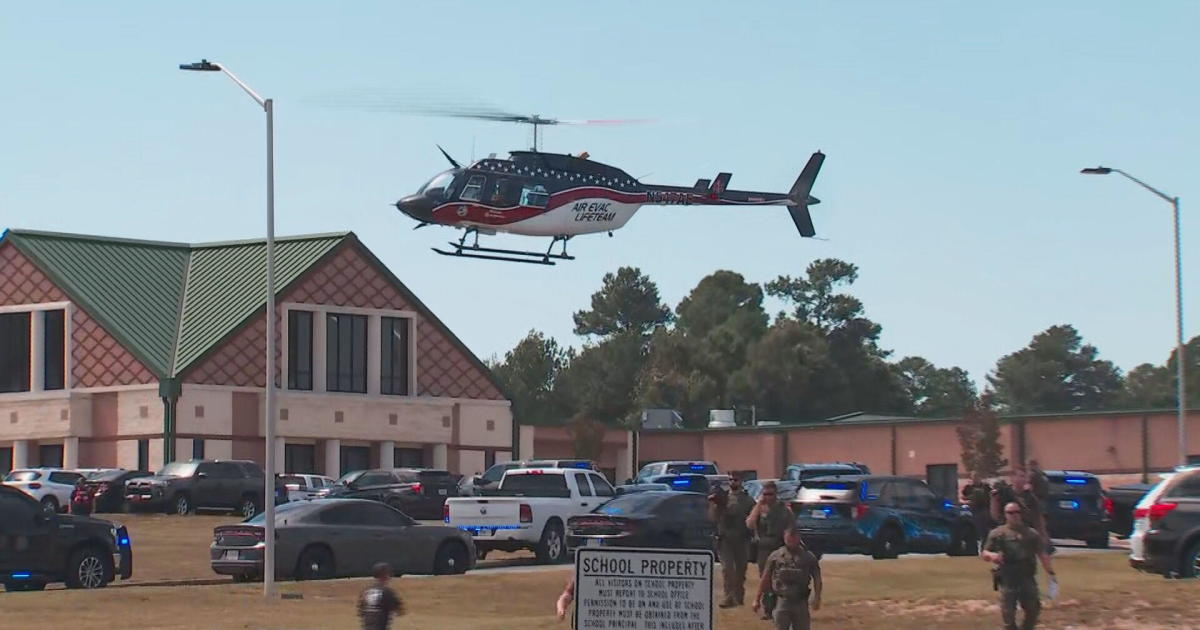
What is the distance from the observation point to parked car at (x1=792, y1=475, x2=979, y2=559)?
3453 cm

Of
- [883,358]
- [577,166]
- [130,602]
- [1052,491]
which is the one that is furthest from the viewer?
[883,358]

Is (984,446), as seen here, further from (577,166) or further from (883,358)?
(883,358)

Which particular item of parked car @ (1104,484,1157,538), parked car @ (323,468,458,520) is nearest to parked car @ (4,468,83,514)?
parked car @ (323,468,458,520)

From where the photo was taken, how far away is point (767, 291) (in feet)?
479

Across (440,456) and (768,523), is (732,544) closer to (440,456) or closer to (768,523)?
(768,523)

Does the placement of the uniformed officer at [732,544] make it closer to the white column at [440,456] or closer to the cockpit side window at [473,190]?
the cockpit side window at [473,190]

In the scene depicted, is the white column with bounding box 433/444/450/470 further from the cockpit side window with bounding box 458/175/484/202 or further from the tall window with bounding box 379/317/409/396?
the cockpit side window with bounding box 458/175/484/202

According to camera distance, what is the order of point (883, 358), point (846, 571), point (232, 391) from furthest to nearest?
point (883, 358) < point (232, 391) < point (846, 571)

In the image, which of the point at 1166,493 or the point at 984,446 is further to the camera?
the point at 984,446

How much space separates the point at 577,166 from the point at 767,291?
3648 inches

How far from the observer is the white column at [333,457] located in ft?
237

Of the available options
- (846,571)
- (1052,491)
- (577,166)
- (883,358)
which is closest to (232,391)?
(577,166)

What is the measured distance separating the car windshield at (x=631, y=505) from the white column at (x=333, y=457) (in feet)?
131

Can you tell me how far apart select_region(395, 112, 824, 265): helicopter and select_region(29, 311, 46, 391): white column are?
2452 centimetres
